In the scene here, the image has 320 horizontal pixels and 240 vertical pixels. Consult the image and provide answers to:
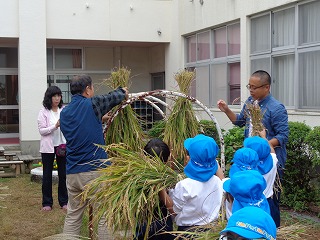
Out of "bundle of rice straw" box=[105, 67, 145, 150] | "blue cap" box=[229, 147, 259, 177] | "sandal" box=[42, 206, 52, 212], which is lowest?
"sandal" box=[42, 206, 52, 212]

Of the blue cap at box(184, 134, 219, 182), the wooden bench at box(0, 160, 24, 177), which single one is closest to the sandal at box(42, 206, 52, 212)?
the wooden bench at box(0, 160, 24, 177)

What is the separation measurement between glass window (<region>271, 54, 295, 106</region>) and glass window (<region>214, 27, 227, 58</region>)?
202 centimetres

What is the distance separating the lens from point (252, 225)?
2.11m

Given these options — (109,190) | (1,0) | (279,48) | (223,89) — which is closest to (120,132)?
(109,190)

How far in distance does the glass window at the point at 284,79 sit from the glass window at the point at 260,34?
0.43 metres

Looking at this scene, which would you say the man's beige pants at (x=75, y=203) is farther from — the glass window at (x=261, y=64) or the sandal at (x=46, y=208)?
the glass window at (x=261, y=64)

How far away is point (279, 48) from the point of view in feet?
28.0

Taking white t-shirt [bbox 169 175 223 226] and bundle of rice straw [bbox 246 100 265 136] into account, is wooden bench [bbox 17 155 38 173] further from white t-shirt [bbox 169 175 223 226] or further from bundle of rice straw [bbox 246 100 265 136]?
white t-shirt [bbox 169 175 223 226]

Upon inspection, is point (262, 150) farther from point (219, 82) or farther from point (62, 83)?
point (62, 83)

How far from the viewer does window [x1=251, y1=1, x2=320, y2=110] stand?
7.69 metres

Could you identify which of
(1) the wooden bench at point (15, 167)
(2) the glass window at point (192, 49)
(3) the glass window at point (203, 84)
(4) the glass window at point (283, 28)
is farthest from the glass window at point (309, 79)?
(1) the wooden bench at point (15, 167)

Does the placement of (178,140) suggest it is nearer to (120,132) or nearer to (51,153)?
(120,132)

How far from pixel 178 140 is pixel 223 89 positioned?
5612 millimetres

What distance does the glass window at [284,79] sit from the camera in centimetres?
831
